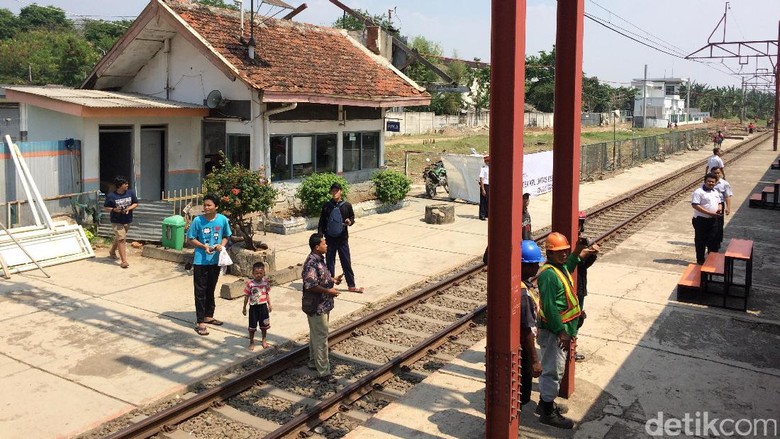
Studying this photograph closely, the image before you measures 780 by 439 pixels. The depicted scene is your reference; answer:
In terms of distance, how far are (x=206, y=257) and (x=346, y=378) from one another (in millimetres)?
2615

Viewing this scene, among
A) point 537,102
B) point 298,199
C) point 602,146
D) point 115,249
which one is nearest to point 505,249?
point 115,249

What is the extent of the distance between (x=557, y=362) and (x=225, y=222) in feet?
16.8

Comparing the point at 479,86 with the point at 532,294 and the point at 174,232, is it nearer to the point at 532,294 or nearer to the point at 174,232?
the point at 174,232

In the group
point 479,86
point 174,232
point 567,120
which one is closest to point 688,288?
point 567,120

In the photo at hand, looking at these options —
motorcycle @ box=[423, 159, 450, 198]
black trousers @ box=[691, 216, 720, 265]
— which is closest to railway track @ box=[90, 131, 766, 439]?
black trousers @ box=[691, 216, 720, 265]

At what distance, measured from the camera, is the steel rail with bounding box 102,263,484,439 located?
621cm

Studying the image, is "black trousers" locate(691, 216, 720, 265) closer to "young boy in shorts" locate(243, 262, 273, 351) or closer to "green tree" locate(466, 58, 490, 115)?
"young boy in shorts" locate(243, 262, 273, 351)

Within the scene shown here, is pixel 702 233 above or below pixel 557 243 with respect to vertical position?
below

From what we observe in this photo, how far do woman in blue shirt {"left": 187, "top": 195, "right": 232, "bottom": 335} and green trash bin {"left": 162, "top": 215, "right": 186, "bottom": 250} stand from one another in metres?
4.31

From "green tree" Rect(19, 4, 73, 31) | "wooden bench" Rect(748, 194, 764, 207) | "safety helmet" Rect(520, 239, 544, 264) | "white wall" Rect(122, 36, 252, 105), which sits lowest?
"wooden bench" Rect(748, 194, 764, 207)

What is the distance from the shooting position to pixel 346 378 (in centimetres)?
780

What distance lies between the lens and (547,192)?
2419 cm

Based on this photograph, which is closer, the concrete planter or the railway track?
the railway track

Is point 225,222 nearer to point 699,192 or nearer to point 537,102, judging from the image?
point 699,192
